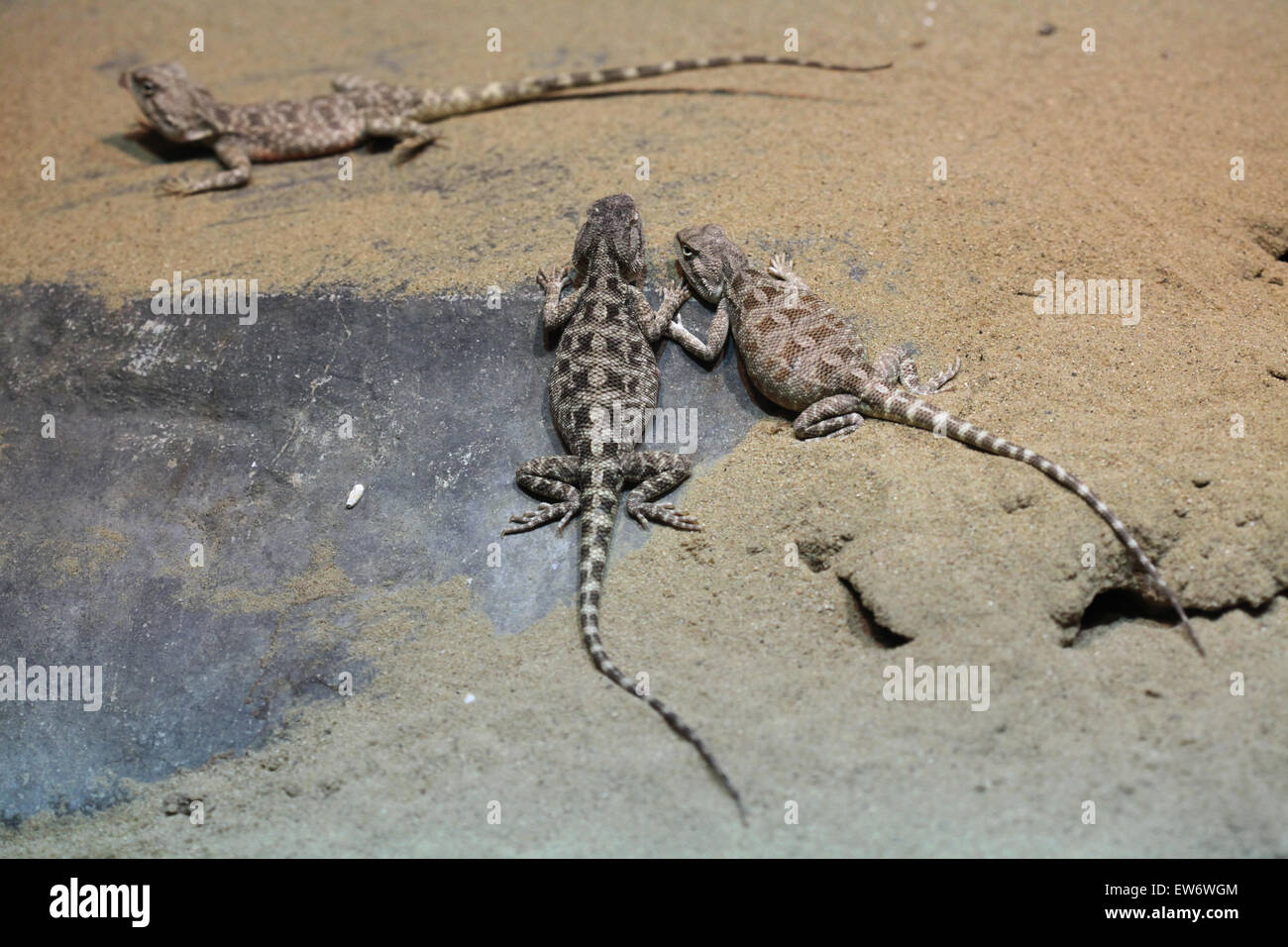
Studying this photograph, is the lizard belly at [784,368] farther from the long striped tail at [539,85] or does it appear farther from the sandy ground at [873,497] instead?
the long striped tail at [539,85]

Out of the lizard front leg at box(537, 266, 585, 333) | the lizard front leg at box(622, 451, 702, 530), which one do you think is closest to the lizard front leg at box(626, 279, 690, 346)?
the lizard front leg at box(537, 266, 585, 333)

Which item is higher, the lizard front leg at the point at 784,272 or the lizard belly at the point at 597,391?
the lizard front leg at the point at 784,272

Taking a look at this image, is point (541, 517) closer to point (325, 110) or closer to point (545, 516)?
point (545, 516)

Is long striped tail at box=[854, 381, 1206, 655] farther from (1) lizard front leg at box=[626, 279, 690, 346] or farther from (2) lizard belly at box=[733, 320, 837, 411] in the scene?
(1) lizard front leg at box=[626, 279, 690, 346]

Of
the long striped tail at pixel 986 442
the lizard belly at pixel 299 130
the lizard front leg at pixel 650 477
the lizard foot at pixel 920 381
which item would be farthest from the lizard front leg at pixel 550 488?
the lizard belly at pixel 299 130
